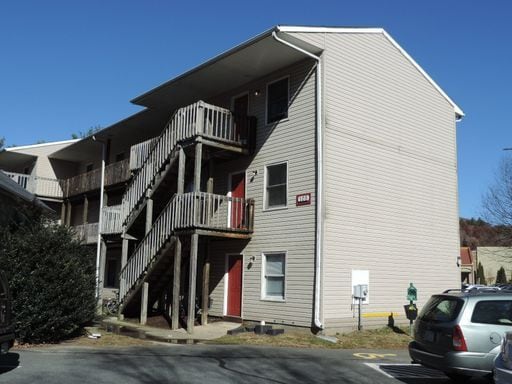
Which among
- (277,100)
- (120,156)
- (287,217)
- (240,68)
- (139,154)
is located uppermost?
(240,68)

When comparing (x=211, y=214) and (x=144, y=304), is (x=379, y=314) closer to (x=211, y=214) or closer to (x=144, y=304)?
(x=211, y=214)

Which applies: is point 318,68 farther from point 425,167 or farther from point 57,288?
point 57,288

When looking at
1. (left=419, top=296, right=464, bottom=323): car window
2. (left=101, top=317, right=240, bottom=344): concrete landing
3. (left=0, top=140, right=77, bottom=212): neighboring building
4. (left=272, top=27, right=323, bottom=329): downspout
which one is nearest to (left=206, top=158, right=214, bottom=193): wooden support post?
(left=272, top=27, right=323, bottom=329): downspout

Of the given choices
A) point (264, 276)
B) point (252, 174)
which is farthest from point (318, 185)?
point (264, 276)

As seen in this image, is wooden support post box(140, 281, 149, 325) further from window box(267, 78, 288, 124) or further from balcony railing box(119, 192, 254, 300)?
window box(267, 78, 288, 124)

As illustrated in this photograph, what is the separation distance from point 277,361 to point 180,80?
10.9 m

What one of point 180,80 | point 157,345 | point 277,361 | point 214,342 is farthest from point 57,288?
point 180,80

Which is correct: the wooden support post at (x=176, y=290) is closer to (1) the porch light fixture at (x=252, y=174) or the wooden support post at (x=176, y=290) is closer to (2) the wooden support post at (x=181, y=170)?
(2) the wooden support post at (x=181, y=170)

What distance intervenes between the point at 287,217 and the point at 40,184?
17952mm

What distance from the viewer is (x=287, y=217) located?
643 inches

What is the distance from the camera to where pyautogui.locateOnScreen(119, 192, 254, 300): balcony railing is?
53.0ft

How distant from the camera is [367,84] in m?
17.7

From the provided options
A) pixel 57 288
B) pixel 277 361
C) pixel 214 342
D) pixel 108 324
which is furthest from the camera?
pixel 108 324

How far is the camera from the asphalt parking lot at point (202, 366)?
8523 mm
